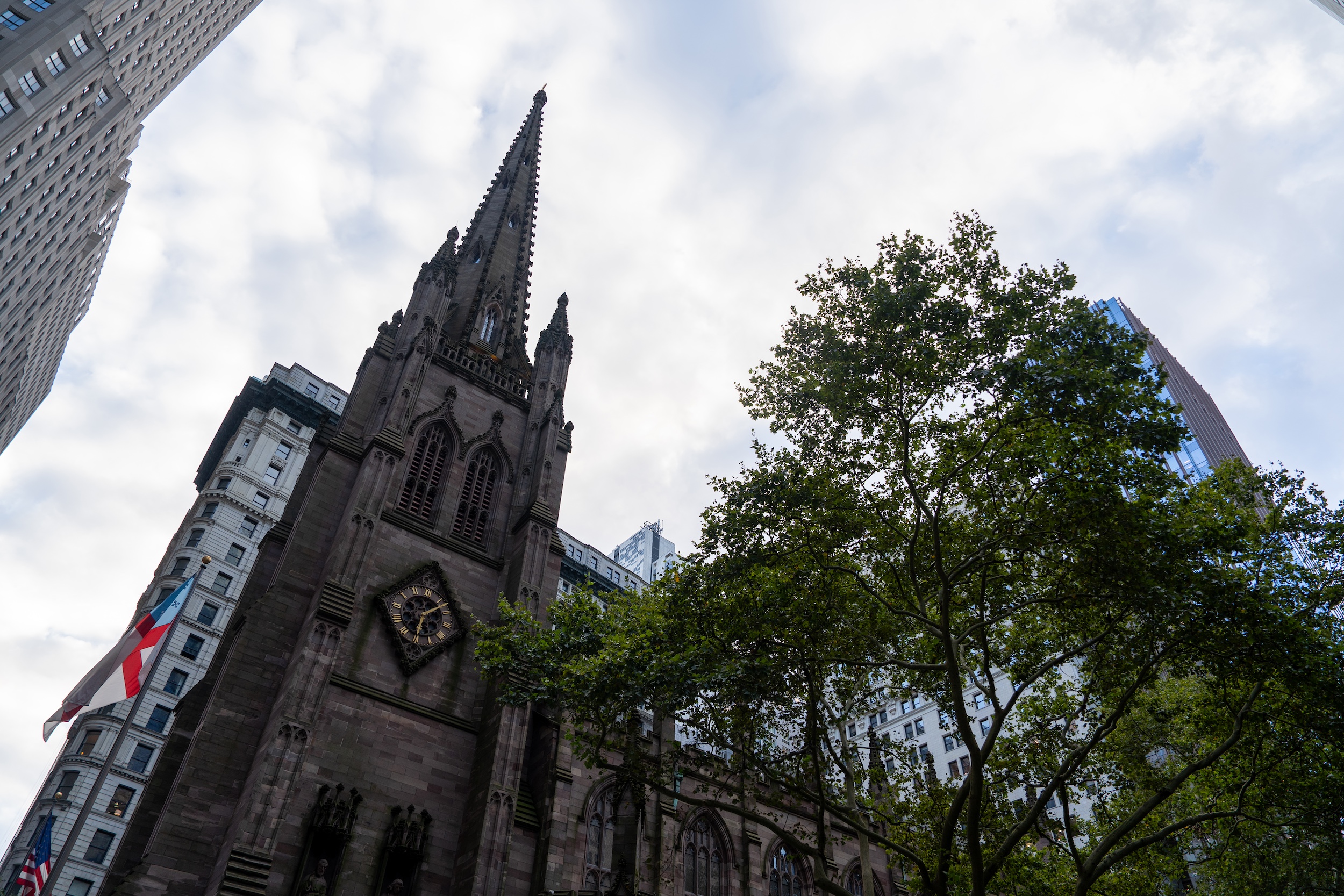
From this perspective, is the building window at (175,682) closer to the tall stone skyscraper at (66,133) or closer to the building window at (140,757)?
the building window at (140,757)

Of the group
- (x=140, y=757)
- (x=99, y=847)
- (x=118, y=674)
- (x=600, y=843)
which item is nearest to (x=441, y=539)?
(x=118, y=674)

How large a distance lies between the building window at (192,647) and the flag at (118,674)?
31.3 meters

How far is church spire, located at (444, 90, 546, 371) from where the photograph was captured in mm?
39531

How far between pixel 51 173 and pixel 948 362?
58589 mm

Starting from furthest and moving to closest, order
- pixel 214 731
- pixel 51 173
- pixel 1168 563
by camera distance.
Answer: pixel 51 173, pixel 214 731, pixel 1168 563

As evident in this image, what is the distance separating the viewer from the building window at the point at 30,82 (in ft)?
142

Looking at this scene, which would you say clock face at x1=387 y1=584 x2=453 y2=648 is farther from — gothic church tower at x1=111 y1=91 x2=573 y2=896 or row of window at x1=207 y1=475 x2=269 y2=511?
row of window at x1=207 y1=475 x2=269 y2=511

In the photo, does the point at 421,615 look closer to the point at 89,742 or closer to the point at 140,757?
the point at 140,757

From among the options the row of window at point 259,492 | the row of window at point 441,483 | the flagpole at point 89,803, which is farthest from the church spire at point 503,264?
the row of window at point 259,492

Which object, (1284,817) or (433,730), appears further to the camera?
(433,730)

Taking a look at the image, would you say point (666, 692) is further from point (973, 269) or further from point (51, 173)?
point (51, 173)

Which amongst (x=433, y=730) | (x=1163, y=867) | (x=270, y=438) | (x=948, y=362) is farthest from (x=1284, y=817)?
(x=270, y=438)

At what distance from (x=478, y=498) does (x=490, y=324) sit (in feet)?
40.7

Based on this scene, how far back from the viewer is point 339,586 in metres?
24.0
